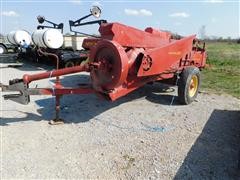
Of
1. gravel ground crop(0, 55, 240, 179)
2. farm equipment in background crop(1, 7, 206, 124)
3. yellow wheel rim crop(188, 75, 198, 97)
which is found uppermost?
farm equipment in background crop(1, 7, 206, 124)

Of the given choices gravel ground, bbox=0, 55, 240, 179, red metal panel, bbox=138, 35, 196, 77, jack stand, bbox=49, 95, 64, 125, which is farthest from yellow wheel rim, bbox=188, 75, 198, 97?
jack stand, bbox=49, 95, 64, 125

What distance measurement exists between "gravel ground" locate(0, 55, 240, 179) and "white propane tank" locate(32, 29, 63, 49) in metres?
7.28

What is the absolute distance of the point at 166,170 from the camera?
4.00 meters

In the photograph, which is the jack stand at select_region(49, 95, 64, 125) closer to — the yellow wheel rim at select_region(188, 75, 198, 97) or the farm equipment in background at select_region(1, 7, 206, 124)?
the farm equipment in background at select_region(1, 7, 206, 124)

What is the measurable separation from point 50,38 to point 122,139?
10.2 meters

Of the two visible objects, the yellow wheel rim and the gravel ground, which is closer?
the gravel ground

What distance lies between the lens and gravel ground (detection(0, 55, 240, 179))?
401 centimetres

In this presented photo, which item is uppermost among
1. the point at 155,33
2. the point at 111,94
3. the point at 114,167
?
the point at 155,33

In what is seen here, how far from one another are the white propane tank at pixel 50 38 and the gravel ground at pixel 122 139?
728 cm

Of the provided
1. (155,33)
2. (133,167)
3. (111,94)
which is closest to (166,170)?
(133,167)

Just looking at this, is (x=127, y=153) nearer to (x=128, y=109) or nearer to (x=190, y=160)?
(x=190, y=160)

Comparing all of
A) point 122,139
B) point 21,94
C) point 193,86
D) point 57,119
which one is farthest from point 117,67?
point 193,86

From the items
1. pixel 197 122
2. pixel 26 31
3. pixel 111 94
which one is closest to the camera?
pixel 111 94

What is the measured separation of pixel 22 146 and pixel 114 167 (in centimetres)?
150
